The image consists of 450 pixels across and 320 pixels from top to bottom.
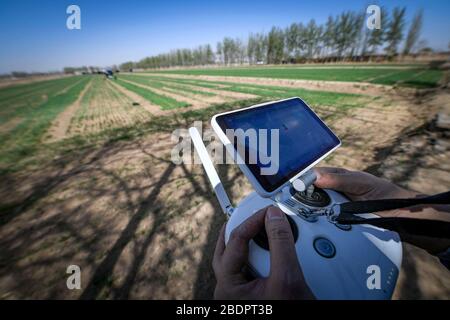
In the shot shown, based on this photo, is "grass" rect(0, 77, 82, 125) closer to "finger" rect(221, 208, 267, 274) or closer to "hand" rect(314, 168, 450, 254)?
"finger" rect(221, 208, 267, 274)

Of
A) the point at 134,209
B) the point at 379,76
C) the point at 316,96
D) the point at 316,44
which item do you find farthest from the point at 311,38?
the point at 134,209

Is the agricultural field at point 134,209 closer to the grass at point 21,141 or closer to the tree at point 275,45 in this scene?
the grass at point 21,141

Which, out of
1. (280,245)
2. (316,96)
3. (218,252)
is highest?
(280,245)

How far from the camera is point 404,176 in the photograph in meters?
3.65

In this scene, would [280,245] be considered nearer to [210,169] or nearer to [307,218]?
[307,218]

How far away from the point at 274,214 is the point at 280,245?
18 cm

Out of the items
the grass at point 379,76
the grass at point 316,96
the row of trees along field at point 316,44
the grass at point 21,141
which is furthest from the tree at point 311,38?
the grass at point 21,141

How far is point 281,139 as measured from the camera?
1.46m

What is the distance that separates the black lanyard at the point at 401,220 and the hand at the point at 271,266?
381 mm

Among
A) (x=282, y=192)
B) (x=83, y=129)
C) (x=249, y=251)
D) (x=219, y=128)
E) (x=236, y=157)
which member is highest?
(x=219, y=128)

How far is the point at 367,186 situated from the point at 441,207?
442 millimetres

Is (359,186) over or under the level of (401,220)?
under
